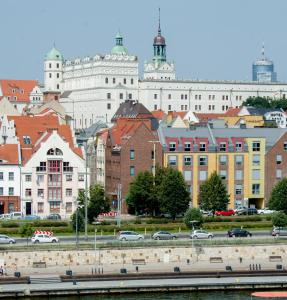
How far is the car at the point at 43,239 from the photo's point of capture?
64188 millimetres

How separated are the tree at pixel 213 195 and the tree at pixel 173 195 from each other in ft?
7.38

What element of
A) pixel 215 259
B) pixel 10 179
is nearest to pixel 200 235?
pixel 215 259

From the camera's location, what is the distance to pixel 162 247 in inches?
2338

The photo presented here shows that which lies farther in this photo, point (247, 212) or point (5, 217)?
point (247, 212)

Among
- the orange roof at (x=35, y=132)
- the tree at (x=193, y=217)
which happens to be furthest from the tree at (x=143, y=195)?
the tree at (x=193, y=217)

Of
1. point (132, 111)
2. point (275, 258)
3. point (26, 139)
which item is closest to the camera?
point (275, 258)

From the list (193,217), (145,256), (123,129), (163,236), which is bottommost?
(145,256)

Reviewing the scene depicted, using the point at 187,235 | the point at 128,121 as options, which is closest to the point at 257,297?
the point at 187,235

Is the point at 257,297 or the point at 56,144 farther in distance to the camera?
the point at 56,144

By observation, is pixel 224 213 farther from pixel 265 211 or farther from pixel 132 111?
pixel 132 111

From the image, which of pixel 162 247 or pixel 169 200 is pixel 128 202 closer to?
pixel 169 200

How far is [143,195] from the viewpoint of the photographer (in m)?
82.8

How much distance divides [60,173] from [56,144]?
2.35m

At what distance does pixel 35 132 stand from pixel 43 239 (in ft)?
90.8
